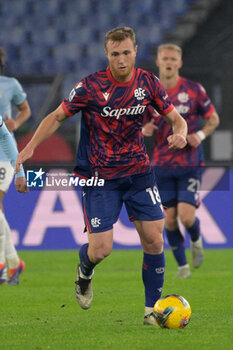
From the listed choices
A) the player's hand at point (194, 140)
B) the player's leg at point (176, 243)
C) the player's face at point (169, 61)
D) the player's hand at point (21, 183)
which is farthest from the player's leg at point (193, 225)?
the player's hand at point (21, 183)

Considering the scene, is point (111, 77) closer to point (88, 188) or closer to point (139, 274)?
point (88, 188)

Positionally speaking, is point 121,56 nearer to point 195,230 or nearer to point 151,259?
point 151,259

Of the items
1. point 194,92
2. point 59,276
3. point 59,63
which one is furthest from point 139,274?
point 59,63

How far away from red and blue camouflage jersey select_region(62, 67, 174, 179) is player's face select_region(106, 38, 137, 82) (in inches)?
4.1

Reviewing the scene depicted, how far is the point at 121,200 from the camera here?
5570 mm

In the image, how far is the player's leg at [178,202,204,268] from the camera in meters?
8.62

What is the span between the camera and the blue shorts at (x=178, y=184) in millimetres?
8602

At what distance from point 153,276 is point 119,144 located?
0.91 meters

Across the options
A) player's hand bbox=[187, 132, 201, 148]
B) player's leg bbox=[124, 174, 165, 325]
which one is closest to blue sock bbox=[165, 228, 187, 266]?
player's hand bbox=[187, 132, 201, 148]

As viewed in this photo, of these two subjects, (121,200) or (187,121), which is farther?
(187,121)

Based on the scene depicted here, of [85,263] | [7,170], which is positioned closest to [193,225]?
[7,170]

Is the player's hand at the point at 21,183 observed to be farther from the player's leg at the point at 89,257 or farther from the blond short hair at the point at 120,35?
the blond short hair at the point at 120,35

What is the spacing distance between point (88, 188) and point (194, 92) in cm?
346

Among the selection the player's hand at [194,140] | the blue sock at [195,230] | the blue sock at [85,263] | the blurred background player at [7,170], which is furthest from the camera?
the blue sock at [195,230]
